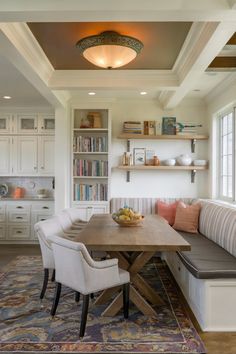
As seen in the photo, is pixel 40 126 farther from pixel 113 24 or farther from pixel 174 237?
pixel 174 237

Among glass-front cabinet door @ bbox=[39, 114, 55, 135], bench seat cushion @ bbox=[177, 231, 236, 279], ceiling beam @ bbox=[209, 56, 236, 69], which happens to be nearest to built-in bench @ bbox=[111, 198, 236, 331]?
bench seat cushion @ bbox=[177, 231, 236, 279]

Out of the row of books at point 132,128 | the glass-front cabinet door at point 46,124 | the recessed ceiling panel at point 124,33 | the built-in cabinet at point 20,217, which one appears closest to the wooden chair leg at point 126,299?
the recessed ceiling panel at point 124,33

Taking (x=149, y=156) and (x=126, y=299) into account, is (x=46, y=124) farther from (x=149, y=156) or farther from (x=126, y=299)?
(x=126, y=299)

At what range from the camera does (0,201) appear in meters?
5.98

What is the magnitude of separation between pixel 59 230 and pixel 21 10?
2.24 meters

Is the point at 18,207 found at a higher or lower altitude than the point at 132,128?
lower

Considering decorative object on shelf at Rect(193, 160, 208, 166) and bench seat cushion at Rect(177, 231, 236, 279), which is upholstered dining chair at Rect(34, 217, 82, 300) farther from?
decorative object on shelf at Rect(193, 160, 208, 166)

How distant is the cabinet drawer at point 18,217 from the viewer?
598 cm

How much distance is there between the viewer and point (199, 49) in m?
3.05

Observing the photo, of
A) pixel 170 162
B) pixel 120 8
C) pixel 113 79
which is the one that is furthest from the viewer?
pixel 170 162

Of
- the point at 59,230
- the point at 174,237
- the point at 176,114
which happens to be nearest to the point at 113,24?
the point at 174,237

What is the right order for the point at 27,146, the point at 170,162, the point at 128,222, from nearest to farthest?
the point at 128,222 < the point at 170,162 < the point at 27,146

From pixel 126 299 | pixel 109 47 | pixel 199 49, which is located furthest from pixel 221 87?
pixel 126 299

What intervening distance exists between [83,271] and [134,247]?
1.50 feet
